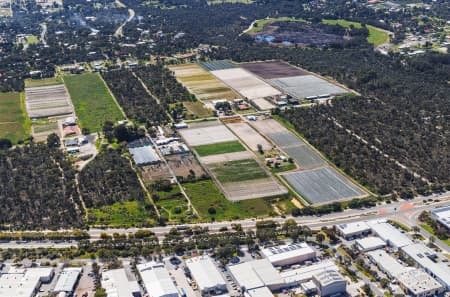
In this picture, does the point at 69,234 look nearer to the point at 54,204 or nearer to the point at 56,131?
the point at 54,204

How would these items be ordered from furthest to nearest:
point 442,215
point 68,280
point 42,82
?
point 42,82, point 442,215, point 68,280

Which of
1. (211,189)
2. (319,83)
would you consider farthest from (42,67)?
(211,189)

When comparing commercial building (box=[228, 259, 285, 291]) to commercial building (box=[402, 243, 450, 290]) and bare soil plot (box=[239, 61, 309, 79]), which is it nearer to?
commercial building (box=[402, 243, 450, 290])

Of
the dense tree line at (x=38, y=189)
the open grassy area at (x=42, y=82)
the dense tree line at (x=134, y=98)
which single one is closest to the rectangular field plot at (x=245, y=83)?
the dense tree line at (x=134, y=98)

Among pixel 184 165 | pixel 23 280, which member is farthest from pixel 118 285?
pixel 184 165

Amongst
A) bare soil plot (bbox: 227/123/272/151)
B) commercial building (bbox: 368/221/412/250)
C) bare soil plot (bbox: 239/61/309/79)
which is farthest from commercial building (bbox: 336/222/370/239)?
bare soil plot (bbox: 239/61/309/79)

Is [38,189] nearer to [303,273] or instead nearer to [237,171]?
[237,171]
